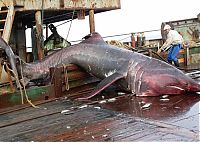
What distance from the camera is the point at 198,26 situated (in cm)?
2120

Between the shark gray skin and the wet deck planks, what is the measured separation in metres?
0.92

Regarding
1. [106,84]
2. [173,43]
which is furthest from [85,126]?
[173,43]

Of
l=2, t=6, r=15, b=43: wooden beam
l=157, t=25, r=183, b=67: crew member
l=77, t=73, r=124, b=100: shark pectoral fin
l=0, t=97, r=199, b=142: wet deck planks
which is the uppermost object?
l=2, t=6, r=15, b=43: wooden beam

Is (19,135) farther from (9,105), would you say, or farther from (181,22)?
(181,22)

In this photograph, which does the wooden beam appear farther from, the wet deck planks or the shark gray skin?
the wet deck planks

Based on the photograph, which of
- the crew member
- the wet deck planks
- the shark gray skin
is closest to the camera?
the wet deck planks

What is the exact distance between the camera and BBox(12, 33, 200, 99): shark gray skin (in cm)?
734

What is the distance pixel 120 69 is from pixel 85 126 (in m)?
2.94

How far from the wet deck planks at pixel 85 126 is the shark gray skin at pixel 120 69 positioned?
3.03 ft

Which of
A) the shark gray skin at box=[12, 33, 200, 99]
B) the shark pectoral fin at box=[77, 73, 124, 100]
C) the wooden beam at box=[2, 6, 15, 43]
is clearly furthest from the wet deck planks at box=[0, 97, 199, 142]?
the wooden beam at box=[2, 6, 15, 43]

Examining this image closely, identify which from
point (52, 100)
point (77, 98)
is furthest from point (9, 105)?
point (77, 98)

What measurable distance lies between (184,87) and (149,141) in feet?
10.3

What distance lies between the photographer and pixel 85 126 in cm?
544

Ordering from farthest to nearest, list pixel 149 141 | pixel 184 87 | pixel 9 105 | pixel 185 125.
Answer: pixel 9 105, pixel 184 87, pixel 185 125, pixel 149 141
